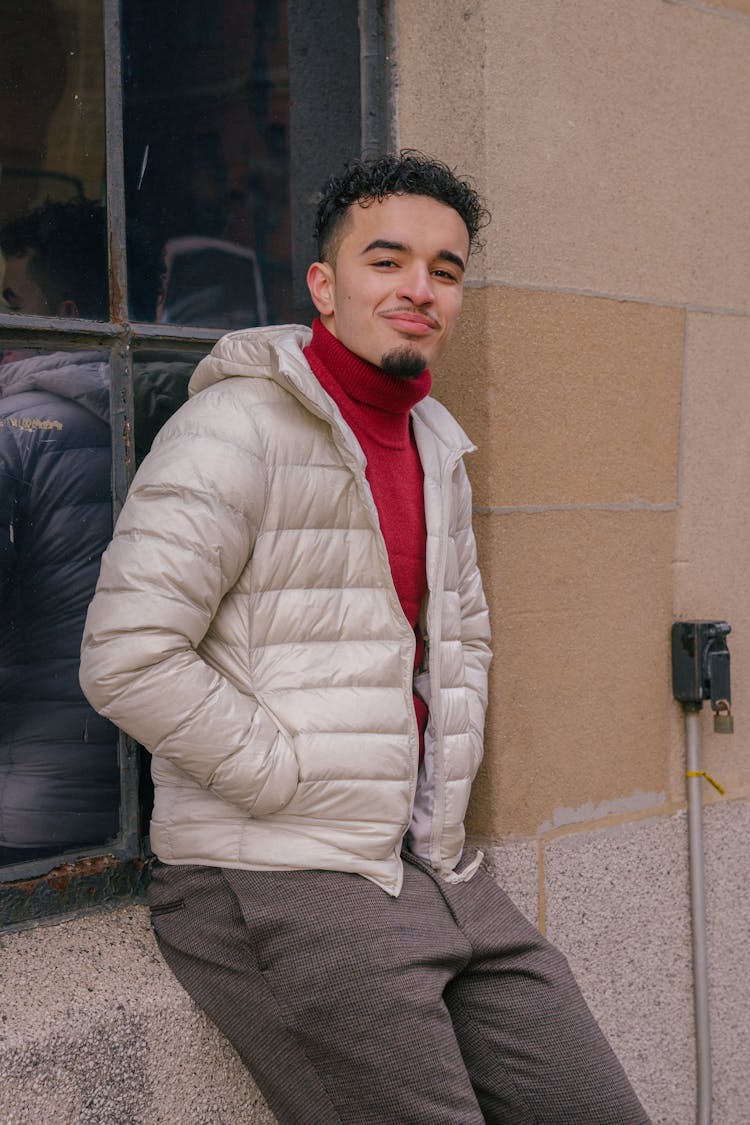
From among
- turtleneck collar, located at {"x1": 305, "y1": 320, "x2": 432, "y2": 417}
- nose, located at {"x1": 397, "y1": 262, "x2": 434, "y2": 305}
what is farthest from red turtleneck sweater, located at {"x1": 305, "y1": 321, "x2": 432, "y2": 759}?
nose, located at {"x1": 397, "y1": 262, "x2": 434, "y2": 305}

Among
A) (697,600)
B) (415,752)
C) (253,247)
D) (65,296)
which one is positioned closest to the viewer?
(415,752)

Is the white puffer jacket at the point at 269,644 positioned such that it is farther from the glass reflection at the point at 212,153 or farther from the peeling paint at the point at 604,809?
the peeling paint at the point at 604,809

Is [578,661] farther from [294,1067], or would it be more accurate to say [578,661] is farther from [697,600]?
[294,1067]

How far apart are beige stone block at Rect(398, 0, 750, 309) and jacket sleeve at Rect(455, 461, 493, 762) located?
624 mm

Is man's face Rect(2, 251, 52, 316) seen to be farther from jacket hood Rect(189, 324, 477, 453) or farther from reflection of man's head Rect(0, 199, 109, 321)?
jacket hood Rect(189, 324, 477, 453)

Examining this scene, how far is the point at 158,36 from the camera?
107 inches

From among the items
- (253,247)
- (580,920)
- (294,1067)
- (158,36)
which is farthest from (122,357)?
(580,920)

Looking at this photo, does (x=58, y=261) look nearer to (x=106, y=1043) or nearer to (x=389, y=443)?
(x=389, y=443)

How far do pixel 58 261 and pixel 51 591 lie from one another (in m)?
0.70

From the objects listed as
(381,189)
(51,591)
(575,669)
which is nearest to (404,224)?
(381,189)

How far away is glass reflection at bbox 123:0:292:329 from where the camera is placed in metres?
2.71

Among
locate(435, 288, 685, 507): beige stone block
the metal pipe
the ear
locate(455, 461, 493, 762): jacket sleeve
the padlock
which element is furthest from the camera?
the metal pipe

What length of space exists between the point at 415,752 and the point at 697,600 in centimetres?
130

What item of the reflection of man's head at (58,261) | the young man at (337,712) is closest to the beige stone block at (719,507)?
the young man at (337,712)
